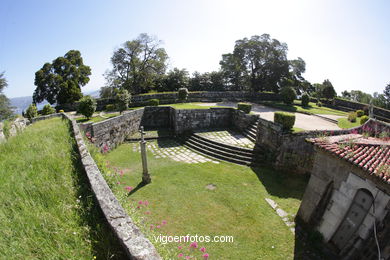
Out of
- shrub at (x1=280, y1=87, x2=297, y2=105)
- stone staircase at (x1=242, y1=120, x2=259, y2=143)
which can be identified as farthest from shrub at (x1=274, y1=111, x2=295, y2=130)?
shrub at (x1=280, y1=87, x2=297, y2=105)

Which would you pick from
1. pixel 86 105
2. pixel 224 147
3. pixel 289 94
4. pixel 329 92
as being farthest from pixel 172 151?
pixel 329 92

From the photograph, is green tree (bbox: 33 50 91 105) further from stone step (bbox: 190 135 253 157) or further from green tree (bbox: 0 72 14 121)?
stone step (bbox: 190 135 253 157)

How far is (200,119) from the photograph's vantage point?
16516mm

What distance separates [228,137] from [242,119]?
2.42 meters

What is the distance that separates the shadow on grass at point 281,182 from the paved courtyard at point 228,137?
2400 mm

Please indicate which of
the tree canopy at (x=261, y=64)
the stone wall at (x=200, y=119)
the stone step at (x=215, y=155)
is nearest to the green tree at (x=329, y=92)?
the tree canopy at (x=261, y=64)

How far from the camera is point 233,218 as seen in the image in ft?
22.8

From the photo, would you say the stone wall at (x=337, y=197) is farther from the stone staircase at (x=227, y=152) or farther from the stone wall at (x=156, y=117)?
the stone wall at (x=156, y=117)

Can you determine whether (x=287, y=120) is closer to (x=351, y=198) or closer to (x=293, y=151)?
(x=293, y=151)

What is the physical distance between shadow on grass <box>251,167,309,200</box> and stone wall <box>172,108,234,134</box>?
7.13 metres

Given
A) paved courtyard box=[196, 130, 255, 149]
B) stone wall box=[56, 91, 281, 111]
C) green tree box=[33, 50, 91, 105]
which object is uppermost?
green tree box=[33, 50, 91, 105]

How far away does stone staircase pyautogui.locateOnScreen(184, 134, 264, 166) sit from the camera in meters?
11.4

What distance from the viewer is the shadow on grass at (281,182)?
8.73 m

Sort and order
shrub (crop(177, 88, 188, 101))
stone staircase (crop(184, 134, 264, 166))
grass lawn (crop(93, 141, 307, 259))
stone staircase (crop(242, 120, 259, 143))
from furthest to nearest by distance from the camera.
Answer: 1. shrub (crop(177, 88, 188, 101))
2. stone staircase (crop(242, 120, 259, 143))
3. stone staircase (crop(184, 134, 264, 166))
4. grass lawn (crop(93, 141, 307, 259))
